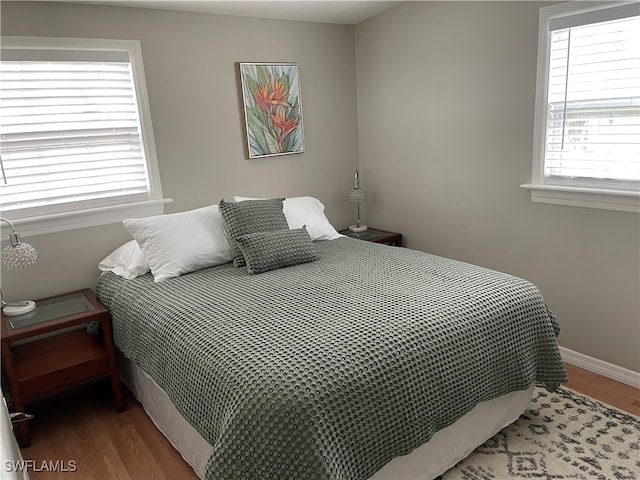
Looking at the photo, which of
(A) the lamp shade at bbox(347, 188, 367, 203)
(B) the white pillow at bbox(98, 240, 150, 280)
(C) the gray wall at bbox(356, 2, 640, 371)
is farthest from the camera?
(A) the lamp shade at bbox(347, 188, 367, 203)

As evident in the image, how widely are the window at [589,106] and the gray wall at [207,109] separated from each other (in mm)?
1636

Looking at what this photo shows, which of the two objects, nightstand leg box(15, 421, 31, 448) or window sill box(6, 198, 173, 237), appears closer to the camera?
nightstand leg box(15, 421, 31, 448)

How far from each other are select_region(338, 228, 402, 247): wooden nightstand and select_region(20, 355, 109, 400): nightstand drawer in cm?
200

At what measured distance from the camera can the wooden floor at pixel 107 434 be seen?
2.16m

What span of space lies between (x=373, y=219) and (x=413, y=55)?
1.35 metres

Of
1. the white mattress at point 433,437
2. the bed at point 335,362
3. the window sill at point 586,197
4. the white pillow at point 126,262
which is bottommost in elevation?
the white mattress at point 433,437

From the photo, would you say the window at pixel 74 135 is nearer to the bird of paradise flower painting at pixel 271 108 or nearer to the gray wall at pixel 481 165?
the bird of paradise flower painting at pixel 271 108

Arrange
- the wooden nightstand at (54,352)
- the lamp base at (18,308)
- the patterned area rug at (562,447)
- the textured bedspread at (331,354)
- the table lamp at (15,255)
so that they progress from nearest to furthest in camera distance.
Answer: the textured bedspread at (331,354) < the patterned area rug at (562,447) < the wooden nightstand at (54,352) < the table lamp at (15,255) < the lamp base at (18,308)

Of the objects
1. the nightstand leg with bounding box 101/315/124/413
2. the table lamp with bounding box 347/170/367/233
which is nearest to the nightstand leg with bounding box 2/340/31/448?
the nightstand leg with bounding box 101/315/124/413

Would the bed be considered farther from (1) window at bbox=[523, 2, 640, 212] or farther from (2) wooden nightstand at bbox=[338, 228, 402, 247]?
(2) wooden nightstand at bbox=[338, 228, 402, 247]

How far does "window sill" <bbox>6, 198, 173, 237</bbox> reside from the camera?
8.94ft

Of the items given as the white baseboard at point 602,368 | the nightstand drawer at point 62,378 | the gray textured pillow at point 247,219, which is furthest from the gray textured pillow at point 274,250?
the white baseboard at point 602,368

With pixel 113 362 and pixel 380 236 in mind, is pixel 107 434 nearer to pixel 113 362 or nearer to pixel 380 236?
pixel 113 362

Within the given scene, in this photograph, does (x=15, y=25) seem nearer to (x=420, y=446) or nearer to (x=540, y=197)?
(x=420, y=446)
